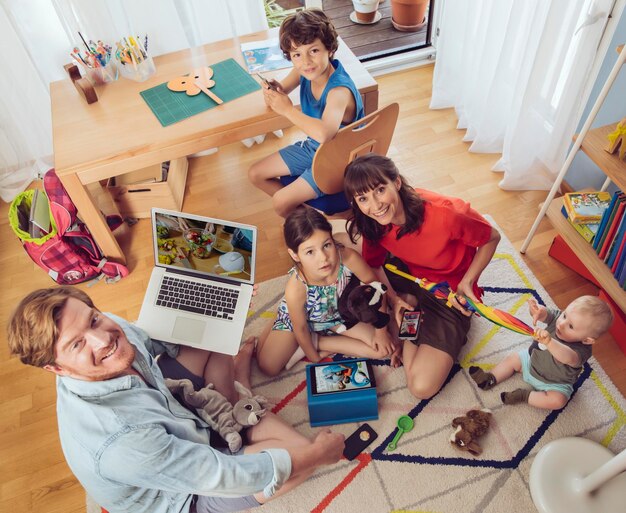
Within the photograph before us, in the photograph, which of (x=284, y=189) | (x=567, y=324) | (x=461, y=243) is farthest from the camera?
(x=284, y=189)

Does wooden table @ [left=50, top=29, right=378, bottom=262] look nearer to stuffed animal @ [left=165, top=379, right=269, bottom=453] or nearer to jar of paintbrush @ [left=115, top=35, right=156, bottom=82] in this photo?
jar of paintbrush @ [left=115, top=35, right=156, bottom=82]

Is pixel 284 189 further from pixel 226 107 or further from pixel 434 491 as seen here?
pixel 434 491

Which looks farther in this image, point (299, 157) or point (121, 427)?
point (299, 157)

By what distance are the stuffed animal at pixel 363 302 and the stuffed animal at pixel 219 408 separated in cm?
44

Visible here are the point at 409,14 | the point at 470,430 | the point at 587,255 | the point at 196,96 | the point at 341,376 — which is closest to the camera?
the point at 470,430

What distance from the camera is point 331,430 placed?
5.76 feet

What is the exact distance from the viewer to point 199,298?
1.77 meters

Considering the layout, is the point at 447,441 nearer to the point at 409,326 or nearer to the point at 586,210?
the point at 409,326

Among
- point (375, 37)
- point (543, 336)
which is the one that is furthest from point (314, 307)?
point (375, 37)

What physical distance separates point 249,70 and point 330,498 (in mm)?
1661

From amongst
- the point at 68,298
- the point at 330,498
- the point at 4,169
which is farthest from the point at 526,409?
the point at 4,169

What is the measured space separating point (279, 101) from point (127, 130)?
595 mm

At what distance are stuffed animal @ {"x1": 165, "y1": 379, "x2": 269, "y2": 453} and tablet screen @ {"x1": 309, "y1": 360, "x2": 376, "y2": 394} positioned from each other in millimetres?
219

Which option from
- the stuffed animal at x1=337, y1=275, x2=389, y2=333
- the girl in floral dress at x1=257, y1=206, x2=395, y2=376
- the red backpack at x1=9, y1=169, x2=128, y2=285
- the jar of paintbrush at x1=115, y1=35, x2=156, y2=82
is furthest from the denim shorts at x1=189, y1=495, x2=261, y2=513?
the jar of paintbrush at x1=115, y1=35, x2=156, y2=82
